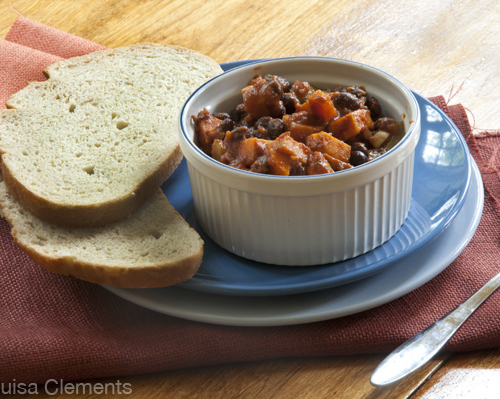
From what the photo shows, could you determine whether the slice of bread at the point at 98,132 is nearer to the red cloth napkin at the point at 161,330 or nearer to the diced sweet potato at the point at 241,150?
the red cloth napkin at the point at 161,330

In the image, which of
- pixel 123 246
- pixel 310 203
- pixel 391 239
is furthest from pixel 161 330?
pixel 391 239

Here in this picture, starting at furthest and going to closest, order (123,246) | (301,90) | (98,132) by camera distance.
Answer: (98,132) → (301,90) → (123,246)

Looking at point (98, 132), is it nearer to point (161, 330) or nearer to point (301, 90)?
point (301, 90)

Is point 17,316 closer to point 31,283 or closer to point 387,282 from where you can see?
point 31,283

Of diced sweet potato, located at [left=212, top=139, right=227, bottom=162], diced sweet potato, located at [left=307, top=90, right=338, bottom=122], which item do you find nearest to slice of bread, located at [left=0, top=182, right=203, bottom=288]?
diced sweet potato, located at [left=212, top=139, right=227, bottom=162]

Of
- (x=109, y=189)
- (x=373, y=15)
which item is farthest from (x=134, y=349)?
(x=373, y=15)
